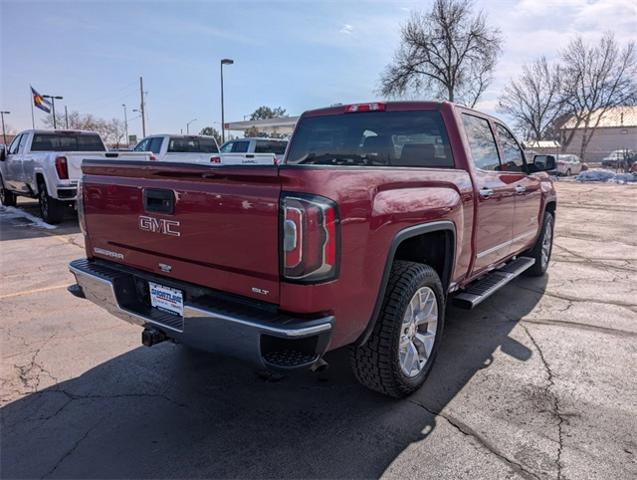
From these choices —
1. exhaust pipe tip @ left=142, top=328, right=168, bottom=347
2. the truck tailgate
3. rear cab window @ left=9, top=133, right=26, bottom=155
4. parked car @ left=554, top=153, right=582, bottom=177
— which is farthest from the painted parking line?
parked car @ left=554, top=153, right=582, bottom=177

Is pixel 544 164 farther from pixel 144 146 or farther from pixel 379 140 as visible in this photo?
pixel 144 146

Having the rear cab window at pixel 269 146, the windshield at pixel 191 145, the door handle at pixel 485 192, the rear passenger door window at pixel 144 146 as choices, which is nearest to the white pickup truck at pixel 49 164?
the windshield at pixel 191 145

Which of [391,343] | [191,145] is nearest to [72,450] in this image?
[391,343]

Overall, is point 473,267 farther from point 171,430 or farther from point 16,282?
point 16,282

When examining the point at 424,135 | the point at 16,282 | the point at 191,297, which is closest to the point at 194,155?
the point at 16,282

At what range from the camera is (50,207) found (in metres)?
10.2

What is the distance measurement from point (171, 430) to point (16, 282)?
14.0ft

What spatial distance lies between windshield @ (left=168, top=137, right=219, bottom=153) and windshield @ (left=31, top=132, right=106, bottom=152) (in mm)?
2067

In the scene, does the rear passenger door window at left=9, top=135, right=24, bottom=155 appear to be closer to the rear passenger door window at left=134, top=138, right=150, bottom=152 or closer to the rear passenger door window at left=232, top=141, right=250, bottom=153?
the rear passenger door window at left=134, top=138, right=150, bottom=152

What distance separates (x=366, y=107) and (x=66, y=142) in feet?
34.8

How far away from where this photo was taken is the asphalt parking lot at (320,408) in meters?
2.55

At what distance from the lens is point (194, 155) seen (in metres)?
13.5

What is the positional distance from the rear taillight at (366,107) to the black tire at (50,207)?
808cm

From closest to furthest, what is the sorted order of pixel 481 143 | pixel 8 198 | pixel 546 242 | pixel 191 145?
pixel 481 143, pixel 546 242, pixel 8 198, pixel 191 145
